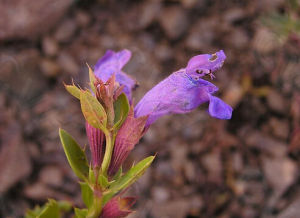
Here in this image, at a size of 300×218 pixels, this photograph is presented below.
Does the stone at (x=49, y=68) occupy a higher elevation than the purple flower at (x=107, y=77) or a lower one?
lower

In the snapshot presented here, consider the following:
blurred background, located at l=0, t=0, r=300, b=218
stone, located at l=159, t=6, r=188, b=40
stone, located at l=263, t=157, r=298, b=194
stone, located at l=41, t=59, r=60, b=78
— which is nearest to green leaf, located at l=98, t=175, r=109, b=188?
blurred background, located at l=0, t=0, r=300, b=218

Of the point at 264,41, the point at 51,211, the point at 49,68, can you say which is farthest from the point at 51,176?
the point at 264,41

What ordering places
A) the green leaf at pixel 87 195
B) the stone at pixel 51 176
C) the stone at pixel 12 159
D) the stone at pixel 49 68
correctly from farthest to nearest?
the stone at pixel 49 68 → the stone at pixel 51 176 → the stone at pixel 12 159 → the green leaf at pixel 87 195

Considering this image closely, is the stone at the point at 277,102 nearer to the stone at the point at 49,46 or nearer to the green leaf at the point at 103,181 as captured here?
the stone at the point at 49,46

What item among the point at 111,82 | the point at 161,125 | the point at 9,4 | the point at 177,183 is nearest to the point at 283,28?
the point at 161,125

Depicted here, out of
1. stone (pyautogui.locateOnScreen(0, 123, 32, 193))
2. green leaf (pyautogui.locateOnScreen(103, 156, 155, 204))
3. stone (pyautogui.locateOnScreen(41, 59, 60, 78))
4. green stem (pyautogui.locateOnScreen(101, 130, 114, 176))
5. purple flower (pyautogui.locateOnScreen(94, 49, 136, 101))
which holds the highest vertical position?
purple flower (pyautogui.locateOnScreen(94, 49, 136, 101))

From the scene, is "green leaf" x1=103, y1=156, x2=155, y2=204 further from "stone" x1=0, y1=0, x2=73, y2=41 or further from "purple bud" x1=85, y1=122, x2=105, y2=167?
"stone" x1=0, y1=0, x2=73, y2=41

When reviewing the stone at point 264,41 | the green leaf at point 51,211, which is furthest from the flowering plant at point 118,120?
the stone at point 264,41

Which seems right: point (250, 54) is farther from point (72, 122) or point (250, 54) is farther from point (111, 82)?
point (111, 82)
